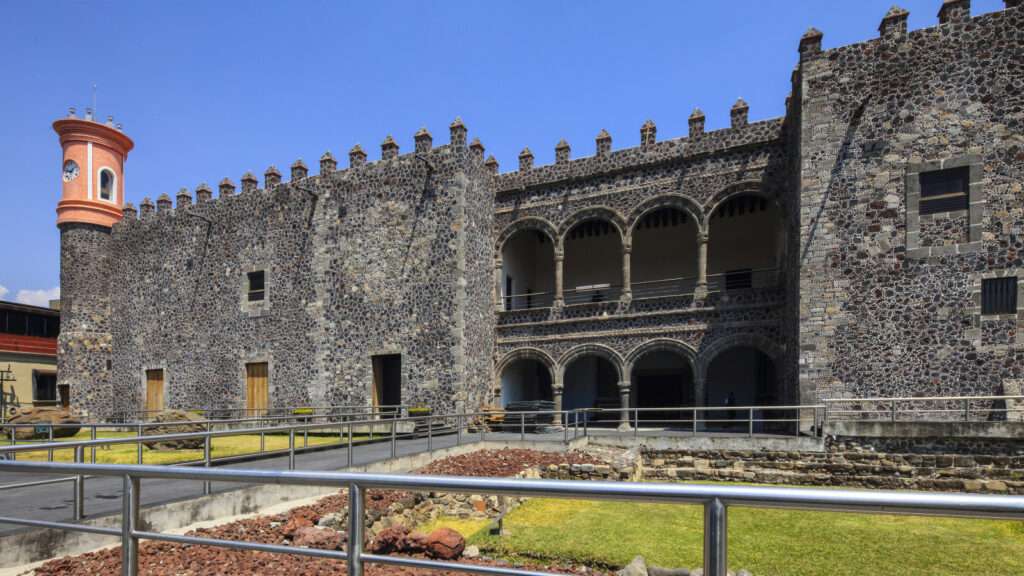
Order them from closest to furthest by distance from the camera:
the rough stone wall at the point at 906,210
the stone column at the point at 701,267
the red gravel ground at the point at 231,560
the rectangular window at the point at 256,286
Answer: the red gravel ground at the point at 231,560, the rough stone wall at the point at 906,210, the stone column at the point at 701,267, the rectangular window at the point at 256,286

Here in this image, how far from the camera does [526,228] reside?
21047 millimetres

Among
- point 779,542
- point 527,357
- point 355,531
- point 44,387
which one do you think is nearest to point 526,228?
point 527,357

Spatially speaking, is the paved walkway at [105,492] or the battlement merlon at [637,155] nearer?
the paved walkway at [105,492]

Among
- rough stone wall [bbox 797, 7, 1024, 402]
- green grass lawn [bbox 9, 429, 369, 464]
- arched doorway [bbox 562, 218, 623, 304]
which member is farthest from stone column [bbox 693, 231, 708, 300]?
green grass lawn [bbox 9, 429, 369, 464]

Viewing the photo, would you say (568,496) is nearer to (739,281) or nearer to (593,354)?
(593,354)

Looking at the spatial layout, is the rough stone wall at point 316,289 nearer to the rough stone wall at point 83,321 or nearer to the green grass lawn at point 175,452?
the rough stone wall at point 83,321

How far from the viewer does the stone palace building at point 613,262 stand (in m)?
14.2

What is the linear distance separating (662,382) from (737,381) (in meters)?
2.60

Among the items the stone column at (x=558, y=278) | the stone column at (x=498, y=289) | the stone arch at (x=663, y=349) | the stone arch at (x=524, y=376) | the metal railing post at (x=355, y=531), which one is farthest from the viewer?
the stone column at (x=498, y=289)

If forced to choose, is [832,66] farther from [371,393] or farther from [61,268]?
[61,268]

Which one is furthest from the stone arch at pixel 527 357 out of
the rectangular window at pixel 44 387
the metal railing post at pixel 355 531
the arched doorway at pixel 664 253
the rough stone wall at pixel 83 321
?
the rectangular window at pixel 44 387

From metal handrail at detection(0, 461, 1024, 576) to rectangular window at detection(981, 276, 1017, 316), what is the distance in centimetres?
1534

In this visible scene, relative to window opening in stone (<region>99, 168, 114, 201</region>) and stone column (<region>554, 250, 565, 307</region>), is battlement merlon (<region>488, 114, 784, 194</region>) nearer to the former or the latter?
stone column (<region>554, 250, 565, 307</region>)

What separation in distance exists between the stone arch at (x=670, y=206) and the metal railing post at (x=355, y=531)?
57.6 feet
